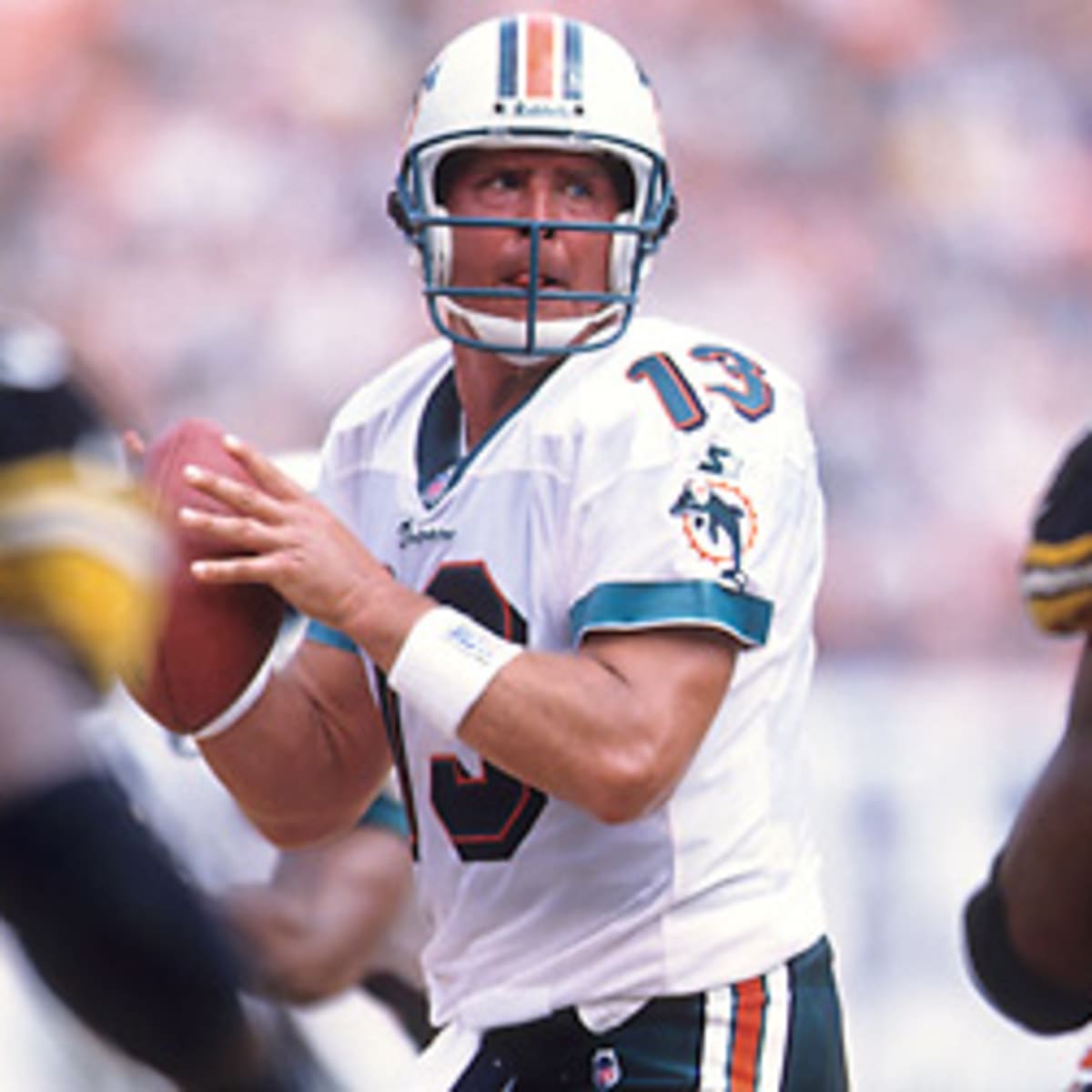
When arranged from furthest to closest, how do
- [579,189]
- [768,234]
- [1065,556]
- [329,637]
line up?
[768,234], [329,637], [579,189], [1065,556]

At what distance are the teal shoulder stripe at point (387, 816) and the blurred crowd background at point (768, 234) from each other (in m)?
1.28

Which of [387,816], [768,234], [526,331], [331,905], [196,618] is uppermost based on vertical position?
[768,234]

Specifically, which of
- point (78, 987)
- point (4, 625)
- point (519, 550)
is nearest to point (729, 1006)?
point (519, 550)

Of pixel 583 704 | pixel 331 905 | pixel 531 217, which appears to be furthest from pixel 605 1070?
pixel 331 905

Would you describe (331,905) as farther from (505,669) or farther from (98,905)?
(98,905)

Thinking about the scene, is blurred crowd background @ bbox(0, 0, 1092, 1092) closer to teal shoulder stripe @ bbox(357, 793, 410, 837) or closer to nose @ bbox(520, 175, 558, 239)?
teal shoulder stripe @ bbox(357, 793, 410, 837)

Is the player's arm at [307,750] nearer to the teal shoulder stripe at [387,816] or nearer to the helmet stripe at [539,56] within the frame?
the helmet stripe at [539,56]

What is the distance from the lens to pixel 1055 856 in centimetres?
224

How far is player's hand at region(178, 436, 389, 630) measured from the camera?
244cm

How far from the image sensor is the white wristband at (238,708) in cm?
269

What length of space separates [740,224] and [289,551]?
3.21m

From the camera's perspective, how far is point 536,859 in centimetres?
257

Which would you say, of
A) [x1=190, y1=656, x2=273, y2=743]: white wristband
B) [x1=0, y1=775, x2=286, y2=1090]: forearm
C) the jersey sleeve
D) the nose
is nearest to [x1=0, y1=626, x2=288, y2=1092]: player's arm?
[x1=0, y1=775, x2=286, y2=1090]: forearm

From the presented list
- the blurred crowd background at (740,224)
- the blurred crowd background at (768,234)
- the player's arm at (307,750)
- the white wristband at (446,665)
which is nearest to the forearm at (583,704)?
the white wristband at (446,665)
